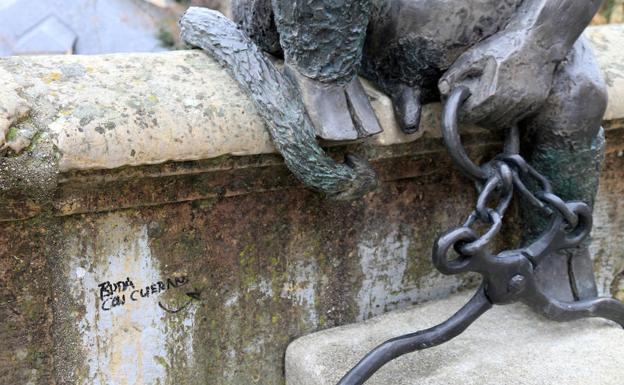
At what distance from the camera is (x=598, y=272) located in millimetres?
1582

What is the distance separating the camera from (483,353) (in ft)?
3.90

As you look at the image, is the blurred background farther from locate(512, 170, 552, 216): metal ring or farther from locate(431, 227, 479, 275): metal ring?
locate(431, 227, 479, 275): metal ring

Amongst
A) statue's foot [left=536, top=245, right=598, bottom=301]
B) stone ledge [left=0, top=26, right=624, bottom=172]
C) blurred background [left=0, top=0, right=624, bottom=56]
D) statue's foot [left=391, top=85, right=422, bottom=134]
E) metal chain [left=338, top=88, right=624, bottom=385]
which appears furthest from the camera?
blurred background [left=0, top=0, right=624, bottom=56]

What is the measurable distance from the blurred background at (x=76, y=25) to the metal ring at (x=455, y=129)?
9.25 ft

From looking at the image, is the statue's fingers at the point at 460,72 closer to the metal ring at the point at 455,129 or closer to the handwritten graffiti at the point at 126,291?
the metal ring at the point at 455,129

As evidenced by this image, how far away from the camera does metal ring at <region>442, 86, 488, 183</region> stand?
1.09 meters

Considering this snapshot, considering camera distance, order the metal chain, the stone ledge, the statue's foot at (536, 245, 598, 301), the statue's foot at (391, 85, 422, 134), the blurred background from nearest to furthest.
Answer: the stone ledge < the metal chain < the statue's foot at (391, 85, 422, 134) < the statue's foot at (536, 245, 598, 301) < the blurred background

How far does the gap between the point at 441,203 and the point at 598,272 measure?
0.46 m

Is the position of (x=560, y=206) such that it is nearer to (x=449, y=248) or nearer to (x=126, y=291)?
(x=449, y=248)

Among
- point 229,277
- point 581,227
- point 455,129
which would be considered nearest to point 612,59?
point 581,227

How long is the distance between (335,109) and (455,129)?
0.18 m

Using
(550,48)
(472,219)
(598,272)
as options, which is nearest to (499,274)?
(472,219)

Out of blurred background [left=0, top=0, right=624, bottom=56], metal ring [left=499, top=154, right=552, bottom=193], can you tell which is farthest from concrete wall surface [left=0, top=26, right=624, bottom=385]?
blurred background [left=0, top=0, right=624, bottom=56]

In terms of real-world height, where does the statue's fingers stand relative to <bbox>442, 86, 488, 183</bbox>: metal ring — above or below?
above
